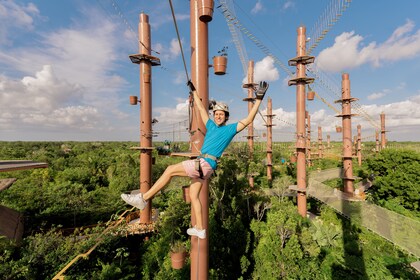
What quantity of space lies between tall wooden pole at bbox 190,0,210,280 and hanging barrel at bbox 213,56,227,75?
18cm

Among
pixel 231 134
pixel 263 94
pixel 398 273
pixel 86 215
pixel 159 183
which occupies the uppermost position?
pixel 263 94

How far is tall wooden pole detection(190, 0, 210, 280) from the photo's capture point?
12.6 ft

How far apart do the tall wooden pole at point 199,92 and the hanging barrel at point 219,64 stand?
7.0 inches

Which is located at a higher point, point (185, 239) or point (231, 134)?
point (231, 134)

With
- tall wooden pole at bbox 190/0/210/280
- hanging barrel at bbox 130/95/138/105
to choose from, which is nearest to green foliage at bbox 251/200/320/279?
tall wooden pole at bbox 190/0/210/280

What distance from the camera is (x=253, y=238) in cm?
1225

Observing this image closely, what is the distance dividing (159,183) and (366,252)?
1656 cm

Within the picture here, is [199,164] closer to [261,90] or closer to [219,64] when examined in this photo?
[261,90]

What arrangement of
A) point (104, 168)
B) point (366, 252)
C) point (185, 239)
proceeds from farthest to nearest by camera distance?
point (104, 168)
point (366, 252)
point (185, 239)

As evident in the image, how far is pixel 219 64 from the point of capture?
4.07 m

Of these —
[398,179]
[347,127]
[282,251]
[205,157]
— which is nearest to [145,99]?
[205,157]

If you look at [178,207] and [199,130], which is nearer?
[199,130]

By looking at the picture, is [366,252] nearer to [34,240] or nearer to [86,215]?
[34,240]

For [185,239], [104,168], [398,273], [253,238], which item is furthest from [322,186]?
[104,168]
